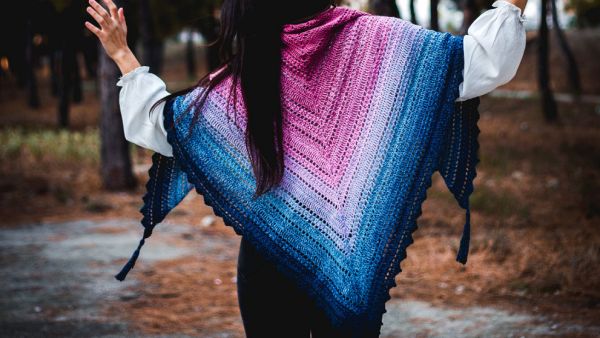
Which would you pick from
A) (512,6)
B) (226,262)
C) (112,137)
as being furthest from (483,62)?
(112,137)

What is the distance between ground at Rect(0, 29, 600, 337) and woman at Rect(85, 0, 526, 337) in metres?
2.48

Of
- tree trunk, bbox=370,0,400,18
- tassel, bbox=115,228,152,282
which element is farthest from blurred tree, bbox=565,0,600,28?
tassel, bbox=115,228,152,282

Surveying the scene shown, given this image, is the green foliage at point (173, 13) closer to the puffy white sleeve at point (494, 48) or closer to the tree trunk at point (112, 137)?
the tree trunk at point (112, 137)

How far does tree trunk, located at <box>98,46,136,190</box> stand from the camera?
9320 millimetres

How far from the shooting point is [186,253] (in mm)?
6852

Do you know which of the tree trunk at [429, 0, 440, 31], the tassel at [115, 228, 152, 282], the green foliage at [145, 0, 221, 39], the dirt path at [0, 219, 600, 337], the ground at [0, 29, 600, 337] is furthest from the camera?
the green foliage at [145, 0, 221, 39]

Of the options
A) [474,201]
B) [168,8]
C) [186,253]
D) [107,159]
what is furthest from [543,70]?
[168,8]

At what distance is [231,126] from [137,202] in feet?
23.9

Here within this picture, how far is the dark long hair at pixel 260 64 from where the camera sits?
2156 mm

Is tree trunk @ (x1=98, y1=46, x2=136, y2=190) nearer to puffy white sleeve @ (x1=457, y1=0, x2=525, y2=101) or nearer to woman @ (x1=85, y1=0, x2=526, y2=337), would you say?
woman @ (x1=85, y1=0, x2=526, y2=337)

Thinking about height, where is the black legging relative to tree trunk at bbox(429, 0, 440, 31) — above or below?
above

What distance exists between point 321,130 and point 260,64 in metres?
0.30

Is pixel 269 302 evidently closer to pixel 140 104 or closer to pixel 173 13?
pixel 140 104

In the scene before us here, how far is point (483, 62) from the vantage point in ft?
6.90
